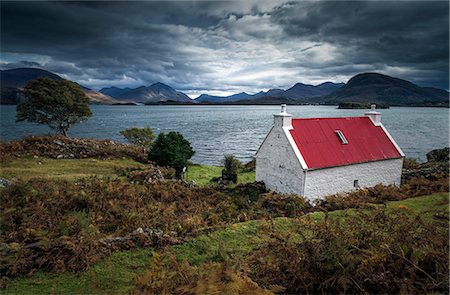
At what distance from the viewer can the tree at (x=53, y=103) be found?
4094cm

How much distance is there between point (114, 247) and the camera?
815 centimetres

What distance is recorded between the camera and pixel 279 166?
20.1m

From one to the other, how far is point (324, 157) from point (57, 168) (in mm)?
20154

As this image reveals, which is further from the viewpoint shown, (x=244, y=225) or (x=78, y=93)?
(x=78, y=93)

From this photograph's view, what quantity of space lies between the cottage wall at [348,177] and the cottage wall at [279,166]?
881mm

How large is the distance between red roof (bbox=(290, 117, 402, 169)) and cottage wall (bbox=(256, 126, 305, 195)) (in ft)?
2.59

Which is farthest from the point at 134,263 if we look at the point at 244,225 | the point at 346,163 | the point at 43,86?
the point at 43,86

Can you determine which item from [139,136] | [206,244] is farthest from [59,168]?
[139,136]

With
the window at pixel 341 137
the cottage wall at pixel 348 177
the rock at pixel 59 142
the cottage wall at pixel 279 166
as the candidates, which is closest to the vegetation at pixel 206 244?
the cottage wall at pixel 348 177

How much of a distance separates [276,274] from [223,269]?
1071 millimetres

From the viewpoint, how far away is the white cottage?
1862cm

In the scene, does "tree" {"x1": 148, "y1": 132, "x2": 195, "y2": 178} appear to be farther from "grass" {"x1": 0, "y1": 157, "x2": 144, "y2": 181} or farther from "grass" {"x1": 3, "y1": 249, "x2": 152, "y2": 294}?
"grass" {"x1": 3, "y1": 249, "x2": 152, "y2": 294}

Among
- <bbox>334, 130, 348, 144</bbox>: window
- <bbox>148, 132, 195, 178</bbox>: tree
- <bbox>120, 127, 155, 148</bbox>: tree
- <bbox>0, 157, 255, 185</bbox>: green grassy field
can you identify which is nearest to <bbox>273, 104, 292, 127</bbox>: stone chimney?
<bbox>334, 130, 348, 144</bbox>: window

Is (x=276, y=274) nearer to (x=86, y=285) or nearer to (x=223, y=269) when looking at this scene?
(x=223, y=269)
